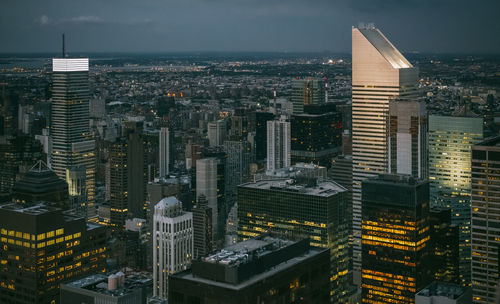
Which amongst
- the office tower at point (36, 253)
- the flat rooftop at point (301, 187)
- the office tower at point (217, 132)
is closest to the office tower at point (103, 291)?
the office tower at point (36, 253)

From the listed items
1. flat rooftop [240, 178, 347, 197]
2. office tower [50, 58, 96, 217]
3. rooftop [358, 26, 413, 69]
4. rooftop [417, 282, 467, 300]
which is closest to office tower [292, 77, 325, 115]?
office tower [50, 58, 96, 217]

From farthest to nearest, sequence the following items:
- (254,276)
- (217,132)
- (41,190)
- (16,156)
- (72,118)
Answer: (217,132), (72,118), (16,156), (41,190), (254,276)

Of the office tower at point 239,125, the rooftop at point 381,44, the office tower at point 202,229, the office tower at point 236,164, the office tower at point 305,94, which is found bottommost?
the office tower at point 202,229

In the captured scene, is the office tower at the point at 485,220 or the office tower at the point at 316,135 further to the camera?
the office tower at the point at 316,135

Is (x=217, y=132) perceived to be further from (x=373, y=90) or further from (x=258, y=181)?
(x=258, y=181)

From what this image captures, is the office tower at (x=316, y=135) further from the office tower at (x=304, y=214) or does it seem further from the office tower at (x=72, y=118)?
the office tower at (x=304, y=214)

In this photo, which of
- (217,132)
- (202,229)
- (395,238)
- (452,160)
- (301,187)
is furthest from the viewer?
(217,132)

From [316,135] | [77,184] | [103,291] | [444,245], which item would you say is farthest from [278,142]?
[103,291]
